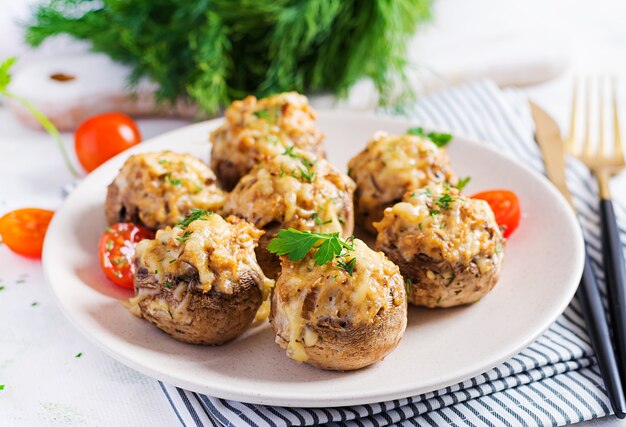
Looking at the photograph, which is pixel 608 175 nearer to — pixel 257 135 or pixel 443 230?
pixel 443 230

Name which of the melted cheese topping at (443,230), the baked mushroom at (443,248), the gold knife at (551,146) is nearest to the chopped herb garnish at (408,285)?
the baked mushroom at (443,248)

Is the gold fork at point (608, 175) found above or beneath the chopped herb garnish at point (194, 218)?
beneath

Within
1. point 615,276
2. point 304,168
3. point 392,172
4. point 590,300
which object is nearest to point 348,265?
point 304,168

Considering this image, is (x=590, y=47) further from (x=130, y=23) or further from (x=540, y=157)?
(x=130, y=23)

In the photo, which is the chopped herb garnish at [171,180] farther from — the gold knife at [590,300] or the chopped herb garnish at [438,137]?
the gold knife at [590,300]

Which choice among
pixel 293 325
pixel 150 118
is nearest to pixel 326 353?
pixel 293 325

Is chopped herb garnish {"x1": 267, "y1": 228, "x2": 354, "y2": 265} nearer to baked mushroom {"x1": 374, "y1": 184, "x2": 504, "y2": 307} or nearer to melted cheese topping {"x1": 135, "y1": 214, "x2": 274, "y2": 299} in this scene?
melted cheese topping {"x1": 135, "y1": 214, "x2": 274, "y2": 299}
